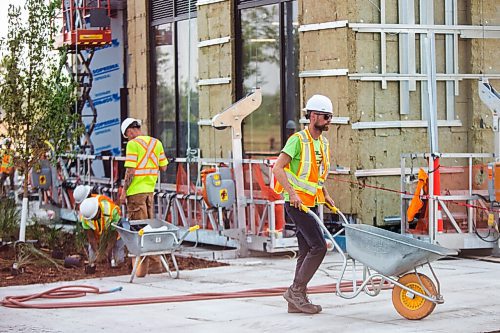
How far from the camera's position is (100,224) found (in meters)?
14.5

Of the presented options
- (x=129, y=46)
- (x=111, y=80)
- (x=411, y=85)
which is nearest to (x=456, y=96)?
(x=411, y=85)

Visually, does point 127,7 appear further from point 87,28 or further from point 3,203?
point 3,203

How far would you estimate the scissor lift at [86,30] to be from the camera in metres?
23.1

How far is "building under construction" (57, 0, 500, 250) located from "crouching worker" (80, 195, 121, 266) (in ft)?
5.94

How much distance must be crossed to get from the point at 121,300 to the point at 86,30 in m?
12.1

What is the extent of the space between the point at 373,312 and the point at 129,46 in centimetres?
1306

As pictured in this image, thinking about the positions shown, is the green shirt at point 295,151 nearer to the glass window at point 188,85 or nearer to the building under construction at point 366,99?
the building under construction at point 366,99

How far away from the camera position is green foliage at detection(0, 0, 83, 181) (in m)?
15.8

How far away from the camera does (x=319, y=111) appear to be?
1077 centimetres

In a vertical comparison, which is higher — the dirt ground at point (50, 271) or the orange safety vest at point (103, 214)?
the orange safety vest at point (103, 214)

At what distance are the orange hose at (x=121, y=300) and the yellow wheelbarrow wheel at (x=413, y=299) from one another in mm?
1447

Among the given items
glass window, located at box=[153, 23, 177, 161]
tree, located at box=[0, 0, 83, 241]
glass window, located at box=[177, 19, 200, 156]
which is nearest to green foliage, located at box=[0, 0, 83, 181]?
tree, located at box=[0, 0, 83, 241]

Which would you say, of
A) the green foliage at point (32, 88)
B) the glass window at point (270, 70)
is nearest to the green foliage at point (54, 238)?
the green foliage at point (32, 88)

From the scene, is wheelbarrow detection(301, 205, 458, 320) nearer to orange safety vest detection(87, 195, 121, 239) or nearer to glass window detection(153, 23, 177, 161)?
orange safety vest detection(87, 195, 121, 239)
